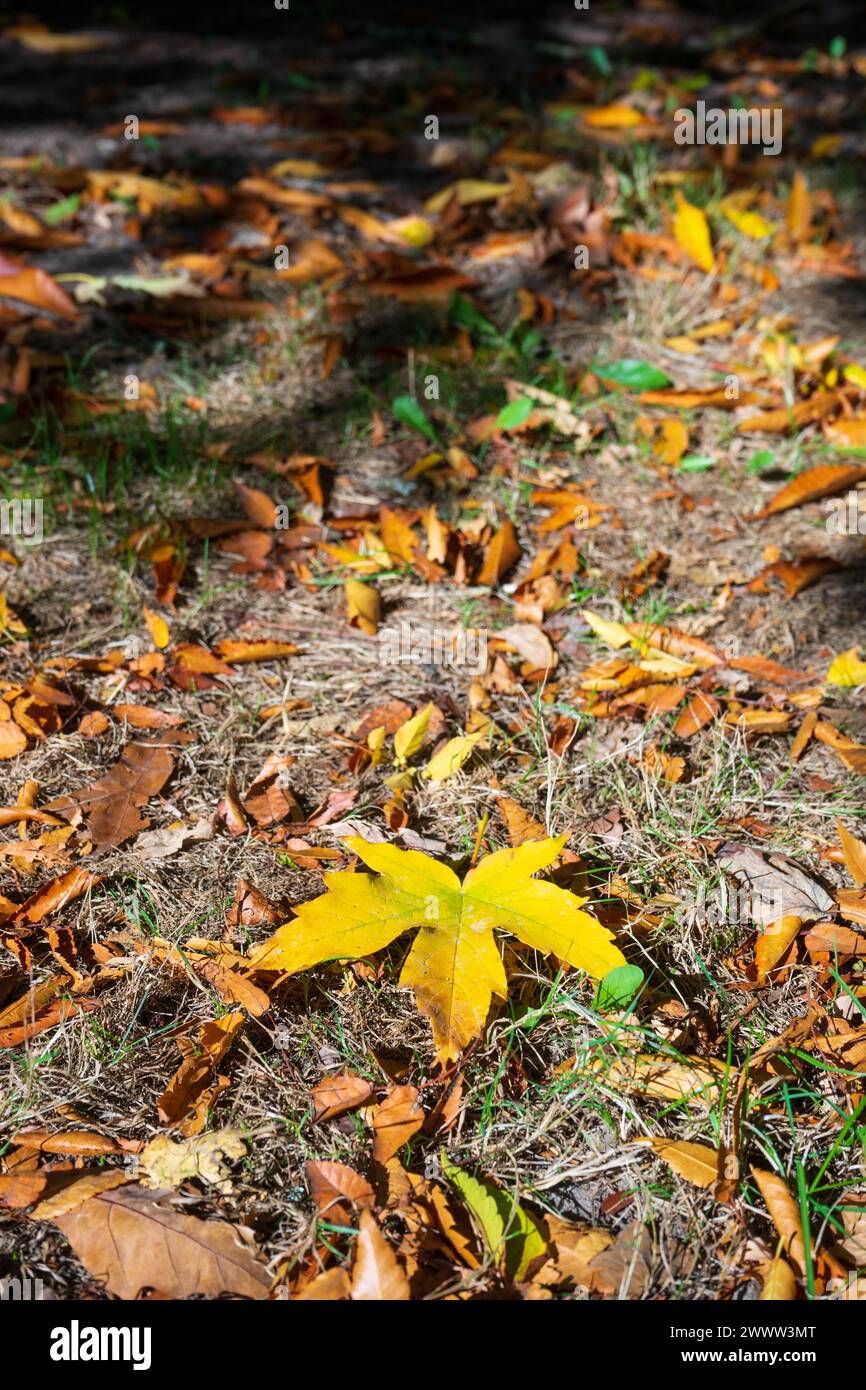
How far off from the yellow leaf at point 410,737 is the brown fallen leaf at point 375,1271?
2.85 feet

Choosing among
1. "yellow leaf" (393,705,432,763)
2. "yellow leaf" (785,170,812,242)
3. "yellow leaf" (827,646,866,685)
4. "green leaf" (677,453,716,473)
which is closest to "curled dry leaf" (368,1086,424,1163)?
"yellow leaf" (393,705,432,763)

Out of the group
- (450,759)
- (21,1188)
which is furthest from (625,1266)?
(450,759)

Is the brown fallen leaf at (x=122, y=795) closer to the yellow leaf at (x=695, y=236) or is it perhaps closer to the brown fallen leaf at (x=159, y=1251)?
the brown fallen leaf at (x=159, y=1251)

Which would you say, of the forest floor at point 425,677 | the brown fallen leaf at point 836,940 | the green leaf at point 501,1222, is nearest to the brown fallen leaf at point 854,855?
the forest floor at point 425,677

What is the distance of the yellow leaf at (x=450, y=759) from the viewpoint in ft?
6.40

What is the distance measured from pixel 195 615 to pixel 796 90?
4.01 meters

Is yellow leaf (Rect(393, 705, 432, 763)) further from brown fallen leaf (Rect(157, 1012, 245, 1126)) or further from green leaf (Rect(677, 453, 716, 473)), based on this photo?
green leaf (Rect(677, 453, 716, 473))

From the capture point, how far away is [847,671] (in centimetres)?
214

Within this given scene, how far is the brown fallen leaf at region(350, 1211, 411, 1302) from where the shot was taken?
128 centimetres

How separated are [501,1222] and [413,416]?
6.59 feet

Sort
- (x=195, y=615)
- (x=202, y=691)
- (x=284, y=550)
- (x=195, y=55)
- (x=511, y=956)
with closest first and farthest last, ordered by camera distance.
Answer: (x=511, y=956) < (x=202, y=691) < (x=195, y=615) < (x=284, y=550) < (x=195, y=55)
